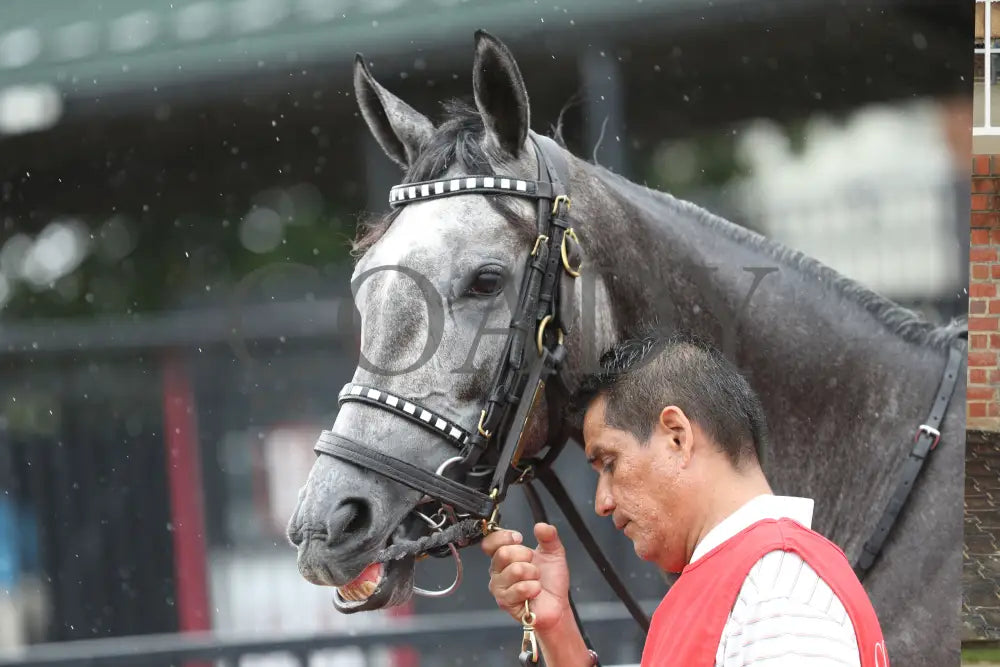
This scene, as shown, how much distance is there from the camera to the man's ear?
1.20m

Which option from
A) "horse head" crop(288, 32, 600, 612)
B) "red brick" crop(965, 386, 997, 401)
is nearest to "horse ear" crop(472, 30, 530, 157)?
"horse head" crop(288, 32, 600, 612)

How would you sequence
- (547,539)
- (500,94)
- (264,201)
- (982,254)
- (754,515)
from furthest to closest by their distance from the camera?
1. (982,254)
2. (264,201)
3. (500,94)
4. (547,539)
5. (754,515)

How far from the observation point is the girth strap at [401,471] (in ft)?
5.99

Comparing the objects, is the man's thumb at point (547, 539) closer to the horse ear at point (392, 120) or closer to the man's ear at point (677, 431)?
the man's ear at point (677, 431)

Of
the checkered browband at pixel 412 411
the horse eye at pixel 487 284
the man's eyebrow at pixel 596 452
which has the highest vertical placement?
the horse eye at pixel 487 284

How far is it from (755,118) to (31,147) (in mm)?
2195

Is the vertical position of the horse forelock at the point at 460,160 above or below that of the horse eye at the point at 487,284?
above

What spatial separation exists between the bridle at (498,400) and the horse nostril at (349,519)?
0.08 metres

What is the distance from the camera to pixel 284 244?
2707mm

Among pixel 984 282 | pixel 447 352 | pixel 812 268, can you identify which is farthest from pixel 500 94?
pixel 984 282

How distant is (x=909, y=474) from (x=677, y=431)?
135 cm

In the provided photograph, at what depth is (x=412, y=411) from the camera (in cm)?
188

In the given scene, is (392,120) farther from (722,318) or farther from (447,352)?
(722,318)

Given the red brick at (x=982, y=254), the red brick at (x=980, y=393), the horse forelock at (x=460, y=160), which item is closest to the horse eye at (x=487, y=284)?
the horse forelock at (x=460, y=160)
